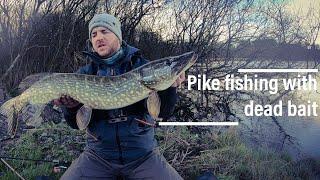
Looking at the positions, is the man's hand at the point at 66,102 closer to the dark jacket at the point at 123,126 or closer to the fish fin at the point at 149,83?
the dark jacket at the point at 123,126

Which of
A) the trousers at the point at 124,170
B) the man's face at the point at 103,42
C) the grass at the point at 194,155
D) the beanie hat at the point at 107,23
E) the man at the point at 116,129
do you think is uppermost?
the beanie hat at the point at 107,23

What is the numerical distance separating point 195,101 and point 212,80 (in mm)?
550

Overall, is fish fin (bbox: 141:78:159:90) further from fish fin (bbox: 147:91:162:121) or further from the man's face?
the man's face

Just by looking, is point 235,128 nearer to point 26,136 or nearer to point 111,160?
point 26,136

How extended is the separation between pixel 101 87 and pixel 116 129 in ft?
0.63

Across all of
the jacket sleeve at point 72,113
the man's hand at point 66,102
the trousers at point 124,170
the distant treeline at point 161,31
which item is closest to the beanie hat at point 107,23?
the jacket sleeve at point 72,113

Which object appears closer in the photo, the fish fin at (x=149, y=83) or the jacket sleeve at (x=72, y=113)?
the fish fin at (x=149, y=83)

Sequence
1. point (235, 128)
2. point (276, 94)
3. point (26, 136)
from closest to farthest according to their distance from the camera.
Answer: point (26, 136)
point (235, 128)
point (276, 94)

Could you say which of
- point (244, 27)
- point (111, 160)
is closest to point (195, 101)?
point (244, 27)

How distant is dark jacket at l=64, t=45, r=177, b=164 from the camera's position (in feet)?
6.25

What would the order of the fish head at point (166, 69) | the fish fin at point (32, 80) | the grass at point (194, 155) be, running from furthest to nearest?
the grass at point (194, 155)
the fish fin at point (32, 80)
the fish head at point (166, 69)

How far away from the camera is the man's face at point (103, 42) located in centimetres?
194

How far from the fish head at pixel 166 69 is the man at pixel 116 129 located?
55 millimetres

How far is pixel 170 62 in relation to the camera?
6.00 ft
